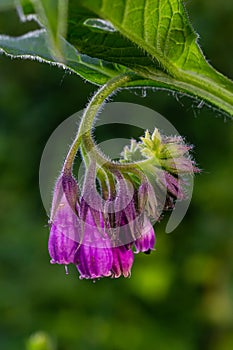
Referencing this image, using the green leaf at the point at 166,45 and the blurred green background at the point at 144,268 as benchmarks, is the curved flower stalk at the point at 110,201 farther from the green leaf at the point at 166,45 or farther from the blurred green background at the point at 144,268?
the blurred green background at the point at 144,268

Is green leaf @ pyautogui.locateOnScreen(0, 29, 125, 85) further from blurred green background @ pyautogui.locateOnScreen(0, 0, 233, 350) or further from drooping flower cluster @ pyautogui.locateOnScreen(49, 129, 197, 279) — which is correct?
blurred green background @ pyautogui.locateOnScreen(0, 0, 233, 350)

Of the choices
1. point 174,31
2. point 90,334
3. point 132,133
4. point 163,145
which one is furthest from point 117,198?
point 132,133

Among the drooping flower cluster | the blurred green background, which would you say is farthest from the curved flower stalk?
the blurred green background

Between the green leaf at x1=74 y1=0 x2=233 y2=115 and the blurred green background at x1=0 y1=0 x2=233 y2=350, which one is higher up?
the green leaf at x1=74 y1=0 x2=233 y2=115

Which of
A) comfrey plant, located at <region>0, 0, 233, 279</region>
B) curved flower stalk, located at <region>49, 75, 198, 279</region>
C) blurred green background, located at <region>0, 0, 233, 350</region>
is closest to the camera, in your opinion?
comfrey plant, located at <region>0, 0, 233, 279</region>

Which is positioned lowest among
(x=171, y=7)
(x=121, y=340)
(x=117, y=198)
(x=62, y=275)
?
(x=121, y=340)

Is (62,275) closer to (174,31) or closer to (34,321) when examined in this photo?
(34,321)

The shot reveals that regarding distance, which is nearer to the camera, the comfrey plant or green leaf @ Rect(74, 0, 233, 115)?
→ green leaf @ Rect(74, 0, 233, 115)
